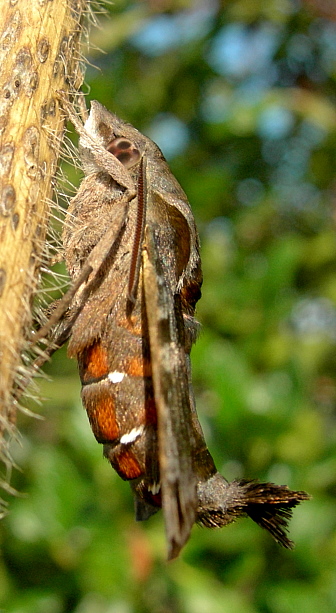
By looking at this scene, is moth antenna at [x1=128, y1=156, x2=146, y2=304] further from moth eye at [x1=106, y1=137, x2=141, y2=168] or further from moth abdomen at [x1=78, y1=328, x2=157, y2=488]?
moth eye at [x1=106, y1=137, x2=141, y2=168]

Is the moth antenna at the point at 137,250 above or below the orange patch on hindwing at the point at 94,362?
above

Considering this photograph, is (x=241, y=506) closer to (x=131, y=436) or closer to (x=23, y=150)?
(x=131, y=436)

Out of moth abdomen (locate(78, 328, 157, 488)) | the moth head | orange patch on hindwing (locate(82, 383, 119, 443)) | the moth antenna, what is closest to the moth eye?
the moth head

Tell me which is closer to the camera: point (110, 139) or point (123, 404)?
point (123, 404)

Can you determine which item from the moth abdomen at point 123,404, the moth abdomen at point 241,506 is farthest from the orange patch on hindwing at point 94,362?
the moth abdomen at point 241,506

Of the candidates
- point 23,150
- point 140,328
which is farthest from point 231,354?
point 23,150

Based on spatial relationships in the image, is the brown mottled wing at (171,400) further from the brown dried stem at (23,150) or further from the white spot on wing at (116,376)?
the brown dried stem at (23,150)
